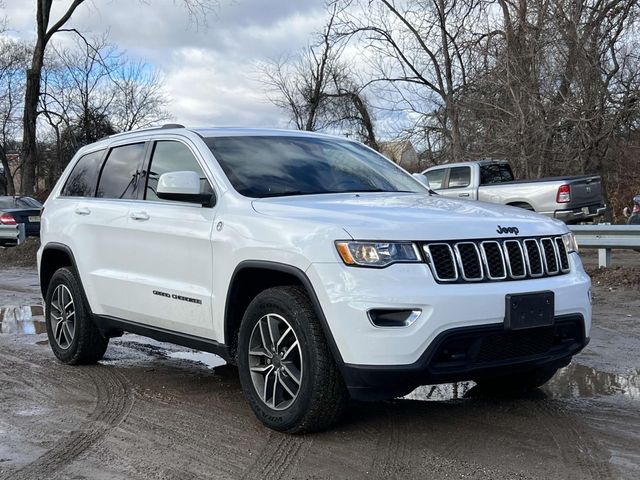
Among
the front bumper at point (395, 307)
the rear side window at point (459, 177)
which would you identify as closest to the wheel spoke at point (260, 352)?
the front bumper at point (395, 307)

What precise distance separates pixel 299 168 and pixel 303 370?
1.61 metres

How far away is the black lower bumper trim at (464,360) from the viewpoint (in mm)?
3764

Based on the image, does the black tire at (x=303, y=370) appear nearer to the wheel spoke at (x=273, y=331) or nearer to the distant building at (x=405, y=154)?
the wheel spoke at (x=273, y=331)

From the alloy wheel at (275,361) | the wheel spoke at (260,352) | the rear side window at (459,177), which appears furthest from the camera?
the rear side window at (459,177)

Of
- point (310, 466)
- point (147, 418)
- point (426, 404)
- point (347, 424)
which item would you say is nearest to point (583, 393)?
point (426, 404)

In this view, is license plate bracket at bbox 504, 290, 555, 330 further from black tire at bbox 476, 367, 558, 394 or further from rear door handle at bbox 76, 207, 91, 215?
rear door handle at bbox 76, 207, 91, 215

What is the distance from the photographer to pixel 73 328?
6246 millimetres

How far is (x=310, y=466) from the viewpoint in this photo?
3.78 meters

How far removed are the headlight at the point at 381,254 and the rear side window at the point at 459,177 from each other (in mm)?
12732

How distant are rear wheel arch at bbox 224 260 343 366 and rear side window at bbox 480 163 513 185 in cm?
1230

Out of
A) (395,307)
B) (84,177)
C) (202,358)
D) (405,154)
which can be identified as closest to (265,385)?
(395,307)

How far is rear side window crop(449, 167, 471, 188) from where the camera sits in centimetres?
1625

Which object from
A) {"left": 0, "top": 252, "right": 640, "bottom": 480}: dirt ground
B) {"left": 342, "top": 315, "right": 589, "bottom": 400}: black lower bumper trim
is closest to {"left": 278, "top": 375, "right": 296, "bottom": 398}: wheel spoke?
{"left": 0, "top": 252, "right": 640, "bottom": 480}: dirt ground

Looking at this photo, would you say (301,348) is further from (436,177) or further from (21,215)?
(21,215)
